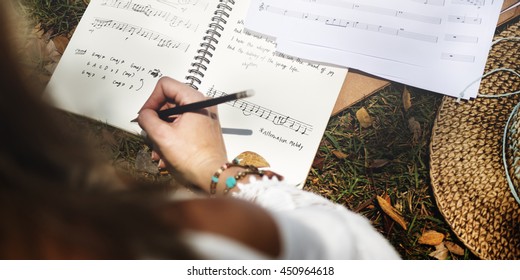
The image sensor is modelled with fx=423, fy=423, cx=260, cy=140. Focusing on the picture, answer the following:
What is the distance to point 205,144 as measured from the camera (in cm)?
100

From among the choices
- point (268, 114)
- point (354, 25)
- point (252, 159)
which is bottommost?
point (252, 159)

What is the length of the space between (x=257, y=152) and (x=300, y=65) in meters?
0.26

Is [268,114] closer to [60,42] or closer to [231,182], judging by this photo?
[231,182]

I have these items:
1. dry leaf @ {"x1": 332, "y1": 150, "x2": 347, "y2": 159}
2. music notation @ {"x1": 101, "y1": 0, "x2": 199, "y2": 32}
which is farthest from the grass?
music notation @ {"x1": 101, "y1": 0, "x2": 199, "y2": 32}

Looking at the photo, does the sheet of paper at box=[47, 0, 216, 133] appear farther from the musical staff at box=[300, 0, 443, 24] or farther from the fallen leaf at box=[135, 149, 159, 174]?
the musical staff at box=[300, 0, 443, 24]

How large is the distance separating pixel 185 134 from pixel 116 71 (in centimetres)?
30

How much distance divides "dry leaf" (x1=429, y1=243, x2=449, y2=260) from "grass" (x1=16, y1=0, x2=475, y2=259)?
13 millimetres

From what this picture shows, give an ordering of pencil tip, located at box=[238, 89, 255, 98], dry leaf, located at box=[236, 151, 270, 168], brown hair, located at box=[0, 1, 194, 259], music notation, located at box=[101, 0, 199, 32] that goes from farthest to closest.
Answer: music notation, located at box=[101, 0, 199, 32], dry leaf, located at box=[236, 151, 270, 168], pencil tip, located at box=[238, 89, 255, 98], brown hair, located at box=[0, 1, 194, 259]

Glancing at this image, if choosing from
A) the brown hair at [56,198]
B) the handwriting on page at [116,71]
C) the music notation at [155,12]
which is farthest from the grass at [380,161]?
the brown hair at [56,198]

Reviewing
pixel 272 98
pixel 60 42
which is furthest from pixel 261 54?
pixel 60 42

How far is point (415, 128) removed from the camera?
1136mm

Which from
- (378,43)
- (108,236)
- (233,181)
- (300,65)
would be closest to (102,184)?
(108,236)

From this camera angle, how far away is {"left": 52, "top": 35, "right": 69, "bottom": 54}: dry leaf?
1183 mm

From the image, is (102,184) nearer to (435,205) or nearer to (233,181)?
(233,181)
